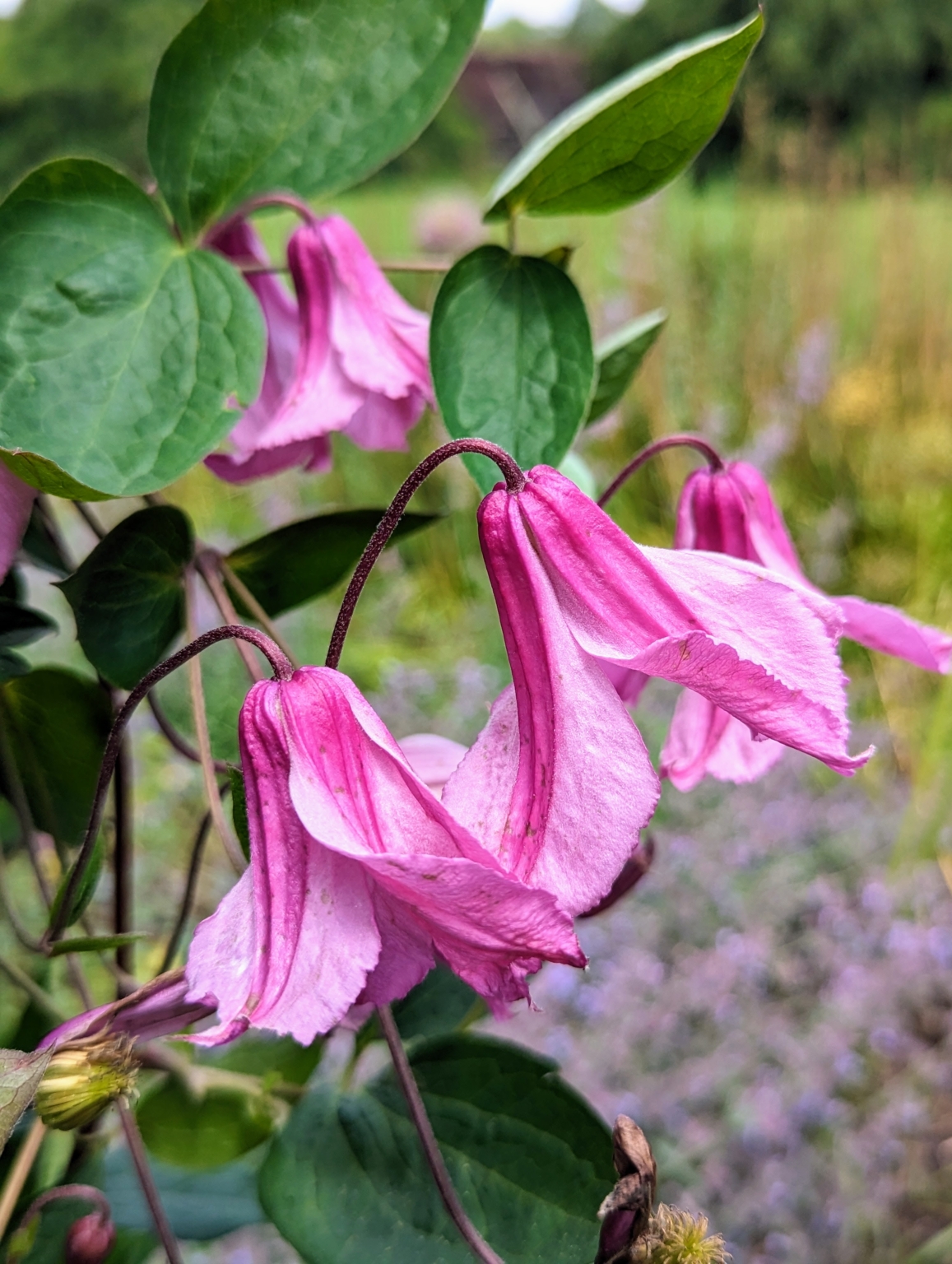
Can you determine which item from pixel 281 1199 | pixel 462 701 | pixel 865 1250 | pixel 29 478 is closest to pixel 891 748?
pixel 462 701

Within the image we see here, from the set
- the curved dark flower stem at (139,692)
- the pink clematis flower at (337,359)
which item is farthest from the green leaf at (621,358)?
the curved dark flower stem at (139,692)

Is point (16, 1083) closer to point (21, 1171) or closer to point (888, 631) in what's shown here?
point (21, 1171)

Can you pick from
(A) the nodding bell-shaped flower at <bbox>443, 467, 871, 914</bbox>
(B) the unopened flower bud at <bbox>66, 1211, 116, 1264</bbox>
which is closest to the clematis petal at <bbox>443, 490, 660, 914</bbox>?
(A) the nodding bell-shaped flower at <bbox>443, 467, 871, 914</bbox>

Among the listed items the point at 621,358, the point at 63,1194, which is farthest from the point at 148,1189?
the point at 621,358

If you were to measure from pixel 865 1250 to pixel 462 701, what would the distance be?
2.37 ft

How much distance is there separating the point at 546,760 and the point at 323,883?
0.17 ft

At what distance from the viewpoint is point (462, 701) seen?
1.44m

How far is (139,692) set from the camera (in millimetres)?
243

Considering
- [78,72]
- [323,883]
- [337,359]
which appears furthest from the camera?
[78,72]

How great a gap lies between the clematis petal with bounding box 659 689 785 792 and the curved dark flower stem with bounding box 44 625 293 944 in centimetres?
11

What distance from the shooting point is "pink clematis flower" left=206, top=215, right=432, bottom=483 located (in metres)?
0.33

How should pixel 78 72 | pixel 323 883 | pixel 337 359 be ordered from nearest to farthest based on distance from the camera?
1. pixel 323 883
2. pixel 337 359
3. pixel 78 72

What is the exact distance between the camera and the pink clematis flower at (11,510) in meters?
0.26

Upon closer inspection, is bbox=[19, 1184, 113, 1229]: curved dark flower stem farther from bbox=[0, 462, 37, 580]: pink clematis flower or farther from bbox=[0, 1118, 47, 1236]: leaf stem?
bbox=[0, 462, 37, 580]: pink clematis flower
